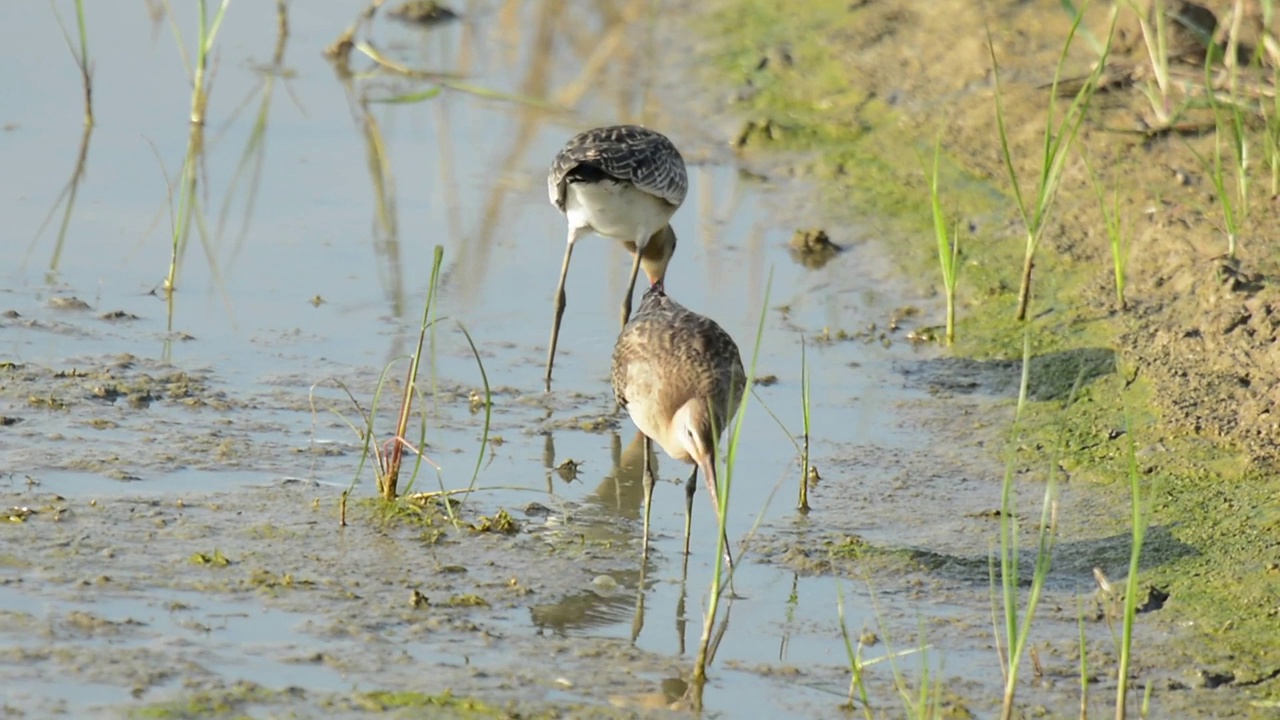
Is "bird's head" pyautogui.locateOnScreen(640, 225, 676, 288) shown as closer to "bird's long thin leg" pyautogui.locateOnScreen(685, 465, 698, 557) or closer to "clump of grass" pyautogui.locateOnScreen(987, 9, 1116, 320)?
"clump of grass" pyautogui.locateOnScreen(987, 9, 1116, 320)

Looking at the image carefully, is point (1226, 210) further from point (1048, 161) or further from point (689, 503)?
point (689, 503)

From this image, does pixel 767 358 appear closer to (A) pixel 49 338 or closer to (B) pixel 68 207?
(A) pixel 49 338

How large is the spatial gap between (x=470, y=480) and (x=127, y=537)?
1.24m

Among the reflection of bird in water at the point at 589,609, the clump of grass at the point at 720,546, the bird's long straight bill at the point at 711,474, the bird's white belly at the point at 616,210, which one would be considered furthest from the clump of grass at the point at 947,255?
the clump of grass at the point at 720,546

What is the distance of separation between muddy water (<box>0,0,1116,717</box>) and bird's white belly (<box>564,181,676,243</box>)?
1.22ft

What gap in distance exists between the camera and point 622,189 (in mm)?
7816

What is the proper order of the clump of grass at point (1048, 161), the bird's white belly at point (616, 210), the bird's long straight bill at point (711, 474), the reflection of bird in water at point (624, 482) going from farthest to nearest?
the bird's white belly at point (616, 210)
the clump of grass at point (1048, 161)
the reflection of bird in water at point (624, 482)
the bird's long straight bill at point (711, 474)

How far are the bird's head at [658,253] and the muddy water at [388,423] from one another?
0.13 m

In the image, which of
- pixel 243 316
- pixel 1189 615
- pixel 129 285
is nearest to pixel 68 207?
pixel 129 285

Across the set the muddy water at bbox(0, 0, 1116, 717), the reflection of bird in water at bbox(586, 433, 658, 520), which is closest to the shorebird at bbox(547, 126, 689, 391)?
the muddy water at bbox(0, 0, 1116, 717)

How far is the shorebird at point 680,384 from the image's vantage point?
18.4 feet

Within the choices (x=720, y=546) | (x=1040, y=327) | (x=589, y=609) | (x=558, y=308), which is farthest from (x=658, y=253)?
(x=720, y=546)

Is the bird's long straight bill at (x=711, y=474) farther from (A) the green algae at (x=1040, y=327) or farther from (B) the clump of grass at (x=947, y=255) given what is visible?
(B) the clump of grass at (x=947, y=255)

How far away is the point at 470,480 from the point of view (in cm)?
609
